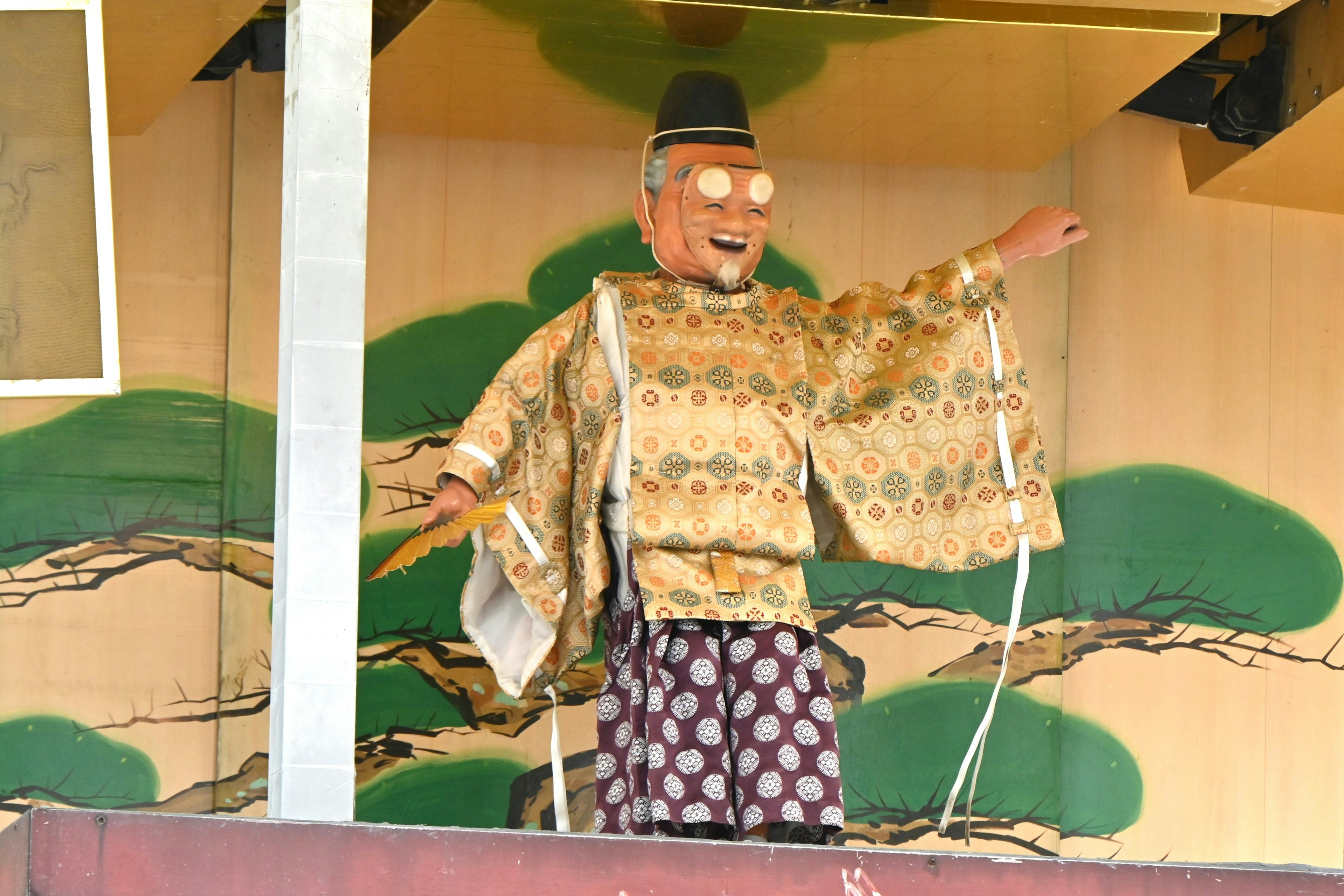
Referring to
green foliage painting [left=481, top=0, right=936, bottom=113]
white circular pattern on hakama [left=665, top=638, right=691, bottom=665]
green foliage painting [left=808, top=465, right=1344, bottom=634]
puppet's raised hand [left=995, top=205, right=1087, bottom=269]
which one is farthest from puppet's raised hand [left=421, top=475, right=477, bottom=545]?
green foliage painting [left=808, top=465, right=1344, bottom=634]

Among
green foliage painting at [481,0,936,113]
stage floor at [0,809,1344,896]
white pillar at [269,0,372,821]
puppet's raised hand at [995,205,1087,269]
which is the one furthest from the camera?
puppet's raised hand at [995,205,1087,269]

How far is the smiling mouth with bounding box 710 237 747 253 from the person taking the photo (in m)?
3.11

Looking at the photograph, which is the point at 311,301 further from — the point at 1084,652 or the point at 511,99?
the point at 1084,652

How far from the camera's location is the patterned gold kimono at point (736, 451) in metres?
2.95

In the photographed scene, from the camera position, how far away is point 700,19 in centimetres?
316

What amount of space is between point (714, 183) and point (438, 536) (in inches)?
36.8

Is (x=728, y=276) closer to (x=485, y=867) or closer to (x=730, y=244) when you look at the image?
(x=730, y=244)

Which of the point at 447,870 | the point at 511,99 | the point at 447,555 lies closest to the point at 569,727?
the point at 447,555

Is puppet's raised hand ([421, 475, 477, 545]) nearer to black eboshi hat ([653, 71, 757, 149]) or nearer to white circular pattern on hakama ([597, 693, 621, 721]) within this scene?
white circular pattern on hakama ([597, 693, 621, 721])

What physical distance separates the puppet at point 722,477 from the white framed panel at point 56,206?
688mm

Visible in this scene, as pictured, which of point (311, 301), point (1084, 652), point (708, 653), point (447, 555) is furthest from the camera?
point (1084, 652)

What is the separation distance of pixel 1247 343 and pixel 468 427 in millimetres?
2252

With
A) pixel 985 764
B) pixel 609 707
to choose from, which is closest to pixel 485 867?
pixel 609 707

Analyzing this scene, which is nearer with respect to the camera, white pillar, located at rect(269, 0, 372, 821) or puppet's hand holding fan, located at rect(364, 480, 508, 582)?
white pillar, located at rect(269, 0, 372, 821)
